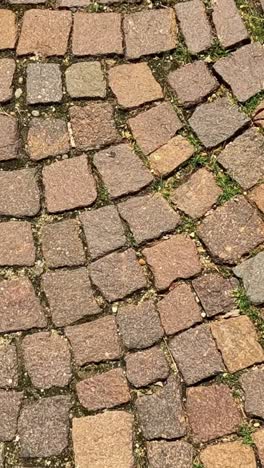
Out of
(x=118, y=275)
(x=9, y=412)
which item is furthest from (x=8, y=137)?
(x=9, y=412)

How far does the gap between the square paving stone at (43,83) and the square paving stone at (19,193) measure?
0.41 meters

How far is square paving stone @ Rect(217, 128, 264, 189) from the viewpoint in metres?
3.73

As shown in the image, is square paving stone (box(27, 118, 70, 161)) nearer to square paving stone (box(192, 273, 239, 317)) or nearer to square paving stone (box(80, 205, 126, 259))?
square paving stone (box(80, 205, 126, 259))

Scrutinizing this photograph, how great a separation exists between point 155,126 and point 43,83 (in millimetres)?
626

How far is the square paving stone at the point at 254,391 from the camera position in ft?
10.8

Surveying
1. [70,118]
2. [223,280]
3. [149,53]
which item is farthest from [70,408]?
[149,53]

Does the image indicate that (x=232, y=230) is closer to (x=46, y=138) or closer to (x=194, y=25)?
(x=46, y=138)

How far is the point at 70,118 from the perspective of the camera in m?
3.90

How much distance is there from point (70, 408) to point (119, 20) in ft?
6.78

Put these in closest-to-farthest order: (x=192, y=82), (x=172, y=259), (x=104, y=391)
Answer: (x=104, y=391)
(x=172, y=259)
(x=192, y=82)

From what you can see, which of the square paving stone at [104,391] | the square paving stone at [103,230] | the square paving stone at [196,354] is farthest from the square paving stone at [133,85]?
the square paving stone at [104,391]

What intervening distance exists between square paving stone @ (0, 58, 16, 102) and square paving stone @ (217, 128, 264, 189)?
3.72 feet

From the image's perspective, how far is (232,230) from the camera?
11.9 feet

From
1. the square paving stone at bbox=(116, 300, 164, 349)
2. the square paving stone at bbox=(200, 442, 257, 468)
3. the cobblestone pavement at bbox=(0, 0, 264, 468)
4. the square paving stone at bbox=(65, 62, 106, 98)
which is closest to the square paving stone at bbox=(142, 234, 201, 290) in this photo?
the cobblestone pavement at bbox=(0, 0, 264, 468)
